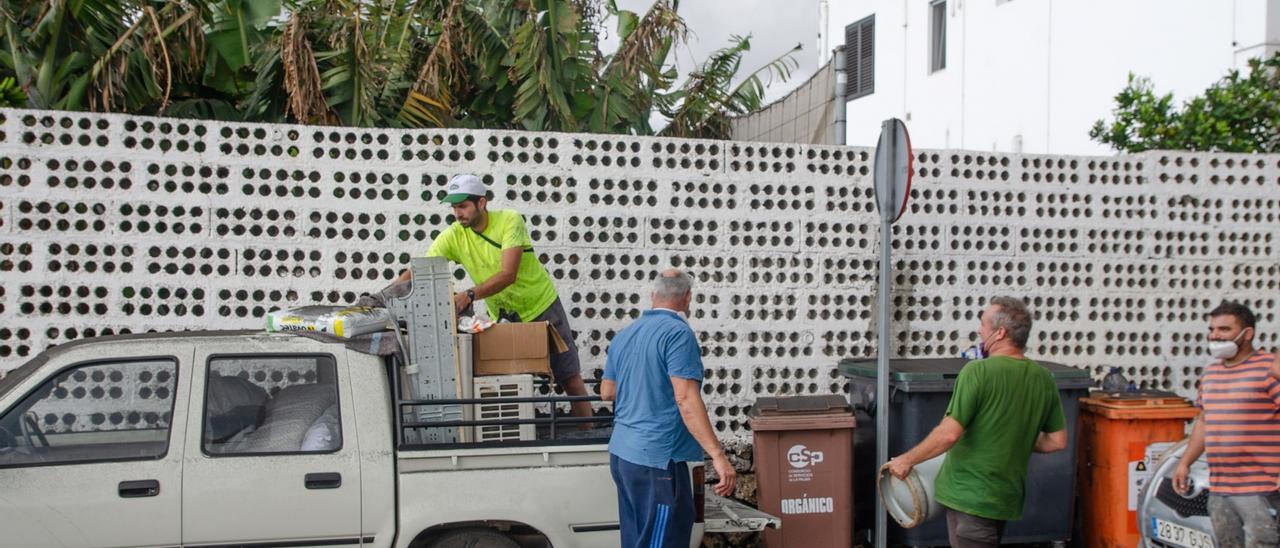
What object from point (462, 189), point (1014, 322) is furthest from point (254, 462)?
point (1014, 322)

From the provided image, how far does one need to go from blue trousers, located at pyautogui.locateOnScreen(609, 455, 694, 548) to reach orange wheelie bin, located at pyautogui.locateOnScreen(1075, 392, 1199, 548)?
2.95 meters

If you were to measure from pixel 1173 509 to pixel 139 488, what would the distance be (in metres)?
4.93

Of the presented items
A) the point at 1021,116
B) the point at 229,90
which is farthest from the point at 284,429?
the point at 1021,116

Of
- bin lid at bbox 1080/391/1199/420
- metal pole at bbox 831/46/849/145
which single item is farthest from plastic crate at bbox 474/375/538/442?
metal pole at bbox 831/46/849/145

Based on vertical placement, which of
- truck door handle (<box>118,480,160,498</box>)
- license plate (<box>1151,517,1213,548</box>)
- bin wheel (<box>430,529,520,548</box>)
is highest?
truck door handle (<box>118,480,160,498</box>)

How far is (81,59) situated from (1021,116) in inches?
478

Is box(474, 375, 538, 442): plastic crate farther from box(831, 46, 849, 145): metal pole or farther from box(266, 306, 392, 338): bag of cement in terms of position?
box(831, 46, 849, 145): metal pole

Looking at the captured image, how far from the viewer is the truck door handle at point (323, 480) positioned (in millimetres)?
4914

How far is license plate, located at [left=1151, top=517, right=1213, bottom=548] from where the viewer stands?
19.2 feet

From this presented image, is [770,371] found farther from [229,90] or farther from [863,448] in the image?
[229,90]

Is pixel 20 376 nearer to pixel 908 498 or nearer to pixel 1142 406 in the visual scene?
pixel 908 498

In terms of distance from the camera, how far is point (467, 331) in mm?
6008

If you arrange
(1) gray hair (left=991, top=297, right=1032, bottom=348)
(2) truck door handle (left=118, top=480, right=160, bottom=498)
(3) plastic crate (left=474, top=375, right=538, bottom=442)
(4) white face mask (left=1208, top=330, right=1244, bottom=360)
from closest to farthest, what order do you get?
(2) truck door handle (left=118, top=480, right=160, bottom=498) → (1) gray hair (left=991, top=297, right=1032, bottom=348) → (4) white face mask (left=1208, top=330, right=1244, bottom=360) → (3) plastic crate (left=474, top=375, right=538, bottom=442)

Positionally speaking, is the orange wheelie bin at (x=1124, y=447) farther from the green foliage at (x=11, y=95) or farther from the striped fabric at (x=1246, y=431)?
the green foliage at (x=11, y=95)
